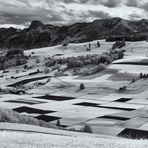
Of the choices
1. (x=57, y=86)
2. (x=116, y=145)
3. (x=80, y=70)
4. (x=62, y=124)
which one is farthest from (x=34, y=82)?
(x=116, y=145)

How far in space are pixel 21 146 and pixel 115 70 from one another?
14408 centimetres

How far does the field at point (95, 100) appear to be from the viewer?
77250 mm

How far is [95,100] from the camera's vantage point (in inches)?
4572

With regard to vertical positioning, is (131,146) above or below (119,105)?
above

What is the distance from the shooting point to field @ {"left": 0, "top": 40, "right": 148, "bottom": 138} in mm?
77250

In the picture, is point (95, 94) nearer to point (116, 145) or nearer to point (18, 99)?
point (18, 99)

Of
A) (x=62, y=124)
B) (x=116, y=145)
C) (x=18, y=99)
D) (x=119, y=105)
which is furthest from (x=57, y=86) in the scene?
(x=116, y=145)

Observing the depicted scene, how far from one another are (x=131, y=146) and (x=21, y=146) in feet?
28.3

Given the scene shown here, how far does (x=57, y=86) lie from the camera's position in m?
148

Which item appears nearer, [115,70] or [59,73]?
[115,70]

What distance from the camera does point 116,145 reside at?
28.6 meters

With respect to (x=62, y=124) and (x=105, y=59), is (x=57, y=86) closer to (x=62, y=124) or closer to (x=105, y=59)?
(x=105, y=59)

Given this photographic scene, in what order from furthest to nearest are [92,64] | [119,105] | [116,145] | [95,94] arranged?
[92,64]
[95,94]
[119,105]
[116,145]

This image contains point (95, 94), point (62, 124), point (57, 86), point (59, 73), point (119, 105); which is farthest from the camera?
point (59, 73)
